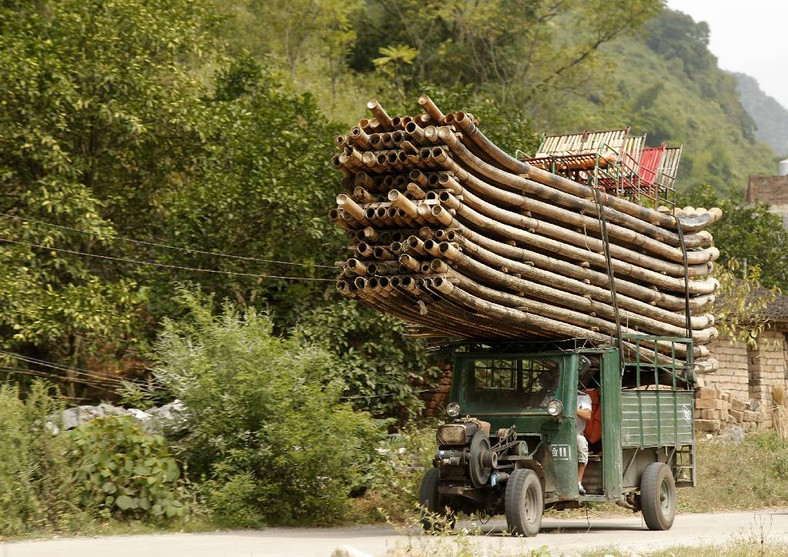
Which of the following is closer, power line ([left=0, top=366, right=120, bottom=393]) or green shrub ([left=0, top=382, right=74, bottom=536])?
green shrub ([left=0, top=382, right=74, bottom=536])

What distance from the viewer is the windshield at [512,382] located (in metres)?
12.3

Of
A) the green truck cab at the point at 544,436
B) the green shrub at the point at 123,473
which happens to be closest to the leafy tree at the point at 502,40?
the green truck cab at the point at 544,436

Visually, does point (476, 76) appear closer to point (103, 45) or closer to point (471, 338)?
point (103, 45)

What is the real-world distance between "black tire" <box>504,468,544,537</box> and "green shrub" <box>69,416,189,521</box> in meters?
3.89

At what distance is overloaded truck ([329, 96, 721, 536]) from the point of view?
11328 mm

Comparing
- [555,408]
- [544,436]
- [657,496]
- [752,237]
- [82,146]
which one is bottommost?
[657,496]

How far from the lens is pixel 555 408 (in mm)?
11914

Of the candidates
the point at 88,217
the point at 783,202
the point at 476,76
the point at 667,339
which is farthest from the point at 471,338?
the point at 783,202

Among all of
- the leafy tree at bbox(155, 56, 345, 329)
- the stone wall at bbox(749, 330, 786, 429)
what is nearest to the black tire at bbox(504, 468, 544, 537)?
the leafy tree at bbox(155, 56, 345, 329)

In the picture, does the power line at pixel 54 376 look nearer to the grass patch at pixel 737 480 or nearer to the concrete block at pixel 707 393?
the grass patch at pixel 737 480

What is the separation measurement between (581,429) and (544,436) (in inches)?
22.1

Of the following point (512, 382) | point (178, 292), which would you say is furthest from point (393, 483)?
point (178, 292)

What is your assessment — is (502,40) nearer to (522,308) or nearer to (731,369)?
(731,369)

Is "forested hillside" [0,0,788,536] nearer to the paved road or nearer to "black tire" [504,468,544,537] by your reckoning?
the paved road
